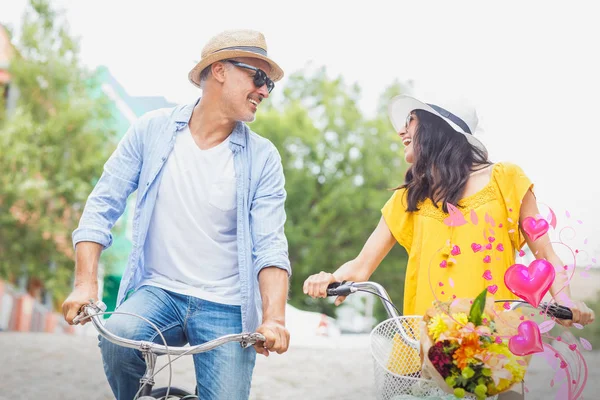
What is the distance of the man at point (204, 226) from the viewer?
300cm

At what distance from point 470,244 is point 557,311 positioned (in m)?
0.67

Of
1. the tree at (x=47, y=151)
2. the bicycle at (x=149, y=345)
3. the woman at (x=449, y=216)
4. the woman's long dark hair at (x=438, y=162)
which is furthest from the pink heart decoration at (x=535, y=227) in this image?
the tree at (x=47, y=151)

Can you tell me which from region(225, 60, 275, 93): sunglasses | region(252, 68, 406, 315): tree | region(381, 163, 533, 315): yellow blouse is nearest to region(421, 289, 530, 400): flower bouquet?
region(381, 163, 533, 315): yellow blouse

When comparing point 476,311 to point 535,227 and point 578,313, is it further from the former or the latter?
point 535,227

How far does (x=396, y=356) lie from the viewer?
2803mm

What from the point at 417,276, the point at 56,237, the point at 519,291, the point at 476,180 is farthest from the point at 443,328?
the point at 56,237

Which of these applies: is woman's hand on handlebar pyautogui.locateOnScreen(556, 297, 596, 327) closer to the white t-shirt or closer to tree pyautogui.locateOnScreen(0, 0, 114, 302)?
the white t-shirt

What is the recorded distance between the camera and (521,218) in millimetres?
3314

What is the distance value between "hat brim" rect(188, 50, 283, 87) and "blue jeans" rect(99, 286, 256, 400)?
100 centimetres

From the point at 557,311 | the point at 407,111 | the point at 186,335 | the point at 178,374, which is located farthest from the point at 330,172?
the point at 557,311

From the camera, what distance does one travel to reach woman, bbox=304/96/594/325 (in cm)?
319

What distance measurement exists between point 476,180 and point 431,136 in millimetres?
294

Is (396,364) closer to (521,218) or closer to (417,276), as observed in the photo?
(417,276)

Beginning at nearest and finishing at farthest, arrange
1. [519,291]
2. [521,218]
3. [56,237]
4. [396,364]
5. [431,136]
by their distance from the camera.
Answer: [519,291] → [396,364] → [521,218] → [431,136] → [56,237]
